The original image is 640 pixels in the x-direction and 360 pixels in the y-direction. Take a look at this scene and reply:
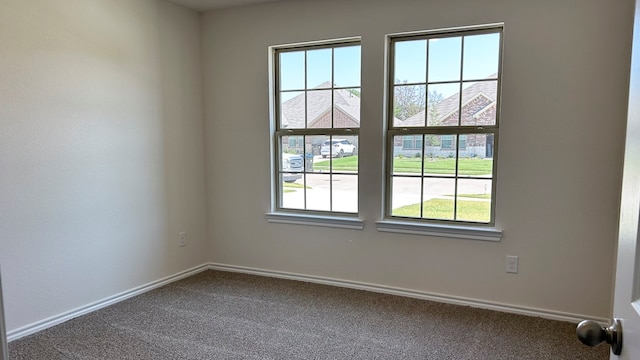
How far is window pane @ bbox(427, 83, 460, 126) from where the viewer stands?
3.08 metres

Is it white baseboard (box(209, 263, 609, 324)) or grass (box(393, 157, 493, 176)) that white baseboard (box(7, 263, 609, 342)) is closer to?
white baseboard (box(209, 263, 609, 324))

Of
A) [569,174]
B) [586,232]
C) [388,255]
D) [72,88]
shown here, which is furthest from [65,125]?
[586,232]

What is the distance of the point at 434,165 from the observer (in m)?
3.17

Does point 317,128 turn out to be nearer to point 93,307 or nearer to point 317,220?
point 317,220

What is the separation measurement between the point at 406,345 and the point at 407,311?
51cm

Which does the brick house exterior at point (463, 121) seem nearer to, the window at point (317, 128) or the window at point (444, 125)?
the window at point (444, 125)

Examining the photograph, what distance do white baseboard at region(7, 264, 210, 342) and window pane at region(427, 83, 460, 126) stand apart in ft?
8.55

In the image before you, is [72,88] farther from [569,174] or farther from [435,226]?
[569,174]

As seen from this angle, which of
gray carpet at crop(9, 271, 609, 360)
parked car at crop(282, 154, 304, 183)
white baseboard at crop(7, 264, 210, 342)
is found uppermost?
parked car at crop(282, 154, 304, 183)

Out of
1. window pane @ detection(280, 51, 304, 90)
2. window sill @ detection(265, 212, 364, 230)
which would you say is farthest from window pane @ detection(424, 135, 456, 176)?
window pane @ detection(280, 51, 304, 90)

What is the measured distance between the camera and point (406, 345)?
8.17ft

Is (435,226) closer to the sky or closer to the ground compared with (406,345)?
closer to the sky

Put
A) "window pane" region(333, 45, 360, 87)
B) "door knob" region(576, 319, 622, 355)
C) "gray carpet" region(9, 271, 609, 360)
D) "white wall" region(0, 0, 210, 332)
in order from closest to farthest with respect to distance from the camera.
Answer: "door knob" region(576, 319, 622, 355) → "gray carpet" region(9, 271, 609, 360) → "white wall" region(0, 0, 210, 332) → "window pane" region(333, 45, 360, 87)

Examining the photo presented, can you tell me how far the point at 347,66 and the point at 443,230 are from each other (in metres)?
1.56
